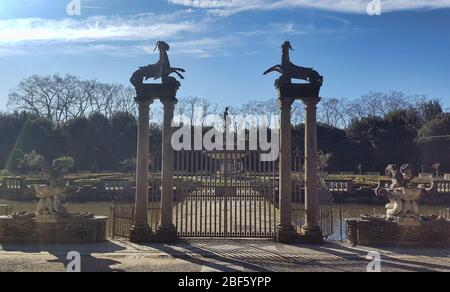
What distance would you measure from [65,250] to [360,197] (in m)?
23.4

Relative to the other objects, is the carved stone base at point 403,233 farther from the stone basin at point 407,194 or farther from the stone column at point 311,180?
the stone column at point 311,180

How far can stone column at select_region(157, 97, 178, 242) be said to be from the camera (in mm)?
11375

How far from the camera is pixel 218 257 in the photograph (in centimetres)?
952

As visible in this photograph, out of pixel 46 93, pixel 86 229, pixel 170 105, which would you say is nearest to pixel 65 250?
pixel 86 229

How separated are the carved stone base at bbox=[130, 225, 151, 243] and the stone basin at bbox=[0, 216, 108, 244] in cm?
93

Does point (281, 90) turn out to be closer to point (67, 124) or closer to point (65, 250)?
point (65, 250)

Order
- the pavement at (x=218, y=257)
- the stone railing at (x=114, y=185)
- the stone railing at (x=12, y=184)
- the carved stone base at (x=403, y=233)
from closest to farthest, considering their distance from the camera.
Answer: the pavement at (x=218, y=257) → the carved stone base at (x=403, y=233) → the stone railing at (x=114, y=185) → the stone railing at (x=12, y=184)

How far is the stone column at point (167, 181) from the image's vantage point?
11.4 m

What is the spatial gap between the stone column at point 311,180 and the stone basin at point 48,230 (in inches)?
210

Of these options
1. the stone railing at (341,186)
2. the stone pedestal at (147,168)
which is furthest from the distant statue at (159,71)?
the stone railing at (341,186)

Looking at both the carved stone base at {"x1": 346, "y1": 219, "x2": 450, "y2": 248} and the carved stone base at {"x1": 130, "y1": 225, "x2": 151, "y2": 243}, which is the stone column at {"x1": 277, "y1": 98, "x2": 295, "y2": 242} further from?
the carved stone base at {"x1": 130, "y1": 225, "x2": 151, "y2": 243}

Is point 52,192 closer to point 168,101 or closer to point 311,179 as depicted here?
point 168,101

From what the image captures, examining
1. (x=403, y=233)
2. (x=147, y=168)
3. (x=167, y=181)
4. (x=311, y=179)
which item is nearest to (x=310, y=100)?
(x=311, y=179)

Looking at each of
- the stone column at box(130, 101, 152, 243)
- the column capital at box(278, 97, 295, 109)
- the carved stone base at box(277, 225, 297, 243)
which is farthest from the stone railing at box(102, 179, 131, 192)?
the column capital at box(278, 97, 295, 109)
